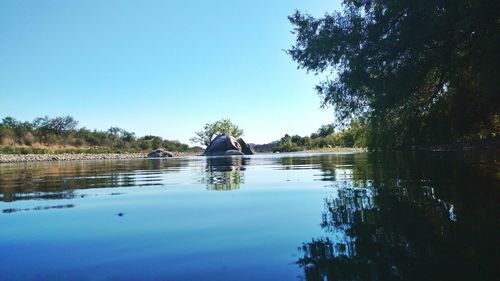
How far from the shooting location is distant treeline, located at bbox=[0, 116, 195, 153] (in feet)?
205

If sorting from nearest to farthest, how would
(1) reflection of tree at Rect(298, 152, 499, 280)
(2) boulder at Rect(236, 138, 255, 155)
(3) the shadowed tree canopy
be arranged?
(1) reflection of tree at Rect(298, 152, 499, 280) < (3) the shadowed tree canopy < (2) boulder at Rect(236, 138, 255, 155)

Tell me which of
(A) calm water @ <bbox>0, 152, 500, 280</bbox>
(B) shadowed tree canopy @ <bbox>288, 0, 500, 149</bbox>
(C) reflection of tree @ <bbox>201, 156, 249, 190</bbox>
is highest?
(B) shadowed tree canopy @ <bbox>288, 0, 500, 149</bbox>

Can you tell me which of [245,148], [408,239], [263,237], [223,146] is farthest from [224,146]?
[408,239]

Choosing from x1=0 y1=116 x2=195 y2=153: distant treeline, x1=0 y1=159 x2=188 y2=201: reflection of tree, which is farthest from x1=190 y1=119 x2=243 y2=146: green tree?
x1=0 y1=159 x2=188 y2=201: reflection of tree

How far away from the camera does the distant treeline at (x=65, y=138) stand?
205 ft

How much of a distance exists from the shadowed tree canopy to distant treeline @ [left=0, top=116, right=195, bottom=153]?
54.3m

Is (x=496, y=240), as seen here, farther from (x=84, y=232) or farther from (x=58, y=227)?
(x=58, y=227)

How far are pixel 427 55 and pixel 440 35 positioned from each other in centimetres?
115

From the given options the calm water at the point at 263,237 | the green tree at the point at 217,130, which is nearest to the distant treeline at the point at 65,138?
the green tree at the point at 217,130

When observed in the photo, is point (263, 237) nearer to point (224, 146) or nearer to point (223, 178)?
point (223, 178)

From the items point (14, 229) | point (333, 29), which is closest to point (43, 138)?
point (333, 29)

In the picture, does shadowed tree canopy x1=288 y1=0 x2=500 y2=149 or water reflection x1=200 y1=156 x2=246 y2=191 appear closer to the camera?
water reflection x1=200 y1=156 x2=246 y2=191

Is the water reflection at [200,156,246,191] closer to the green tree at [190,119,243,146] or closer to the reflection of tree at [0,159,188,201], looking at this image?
the reflection of tree at [0,159,188,201]

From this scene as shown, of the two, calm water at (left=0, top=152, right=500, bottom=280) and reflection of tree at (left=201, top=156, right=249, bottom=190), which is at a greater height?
reflection of tree at (left=201, top=156, right=249, bottom=190)
